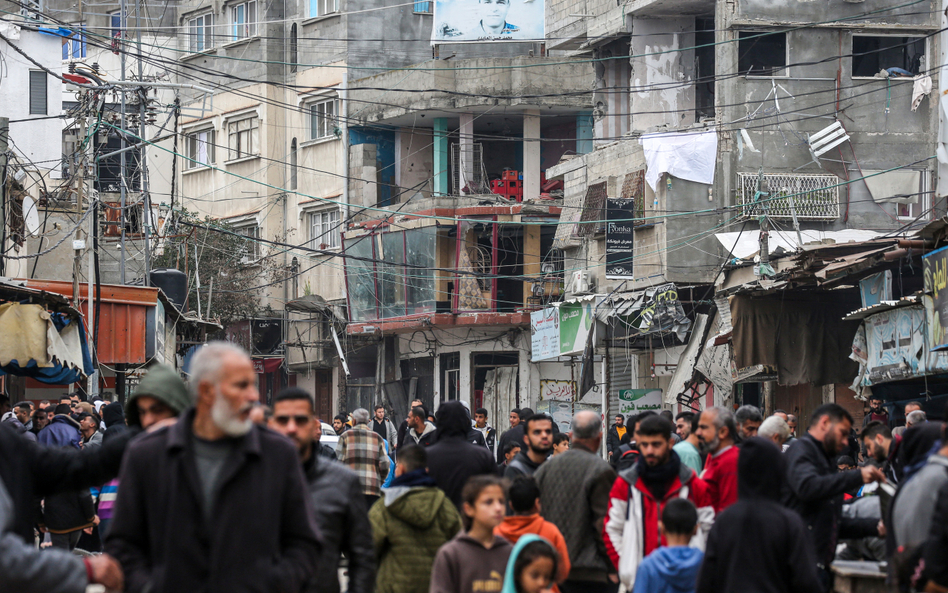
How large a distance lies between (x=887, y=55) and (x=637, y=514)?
25.5 m

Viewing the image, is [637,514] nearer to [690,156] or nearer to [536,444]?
[536,444]

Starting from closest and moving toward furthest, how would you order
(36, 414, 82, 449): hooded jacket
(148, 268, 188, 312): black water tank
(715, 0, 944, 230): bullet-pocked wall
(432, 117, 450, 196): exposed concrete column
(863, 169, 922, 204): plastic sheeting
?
(36, 414, 82, 449): hooded jacket, (148, 268, 188, 312): black water tank, (715, 0, 944, 230): bullet-pocked wall, (863, 169, 922, 204): plastic sheeting, (432, 117, 450, 196): exposed concrete column

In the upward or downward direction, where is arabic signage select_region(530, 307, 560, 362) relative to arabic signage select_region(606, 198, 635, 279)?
downward

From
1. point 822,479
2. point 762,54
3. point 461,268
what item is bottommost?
point 822,479

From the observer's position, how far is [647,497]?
7.29m

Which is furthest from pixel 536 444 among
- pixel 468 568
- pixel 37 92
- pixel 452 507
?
pixel 37 92

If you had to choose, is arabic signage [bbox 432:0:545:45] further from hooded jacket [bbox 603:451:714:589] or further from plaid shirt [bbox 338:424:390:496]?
hooded jacket [bbox 603:451:714:589]

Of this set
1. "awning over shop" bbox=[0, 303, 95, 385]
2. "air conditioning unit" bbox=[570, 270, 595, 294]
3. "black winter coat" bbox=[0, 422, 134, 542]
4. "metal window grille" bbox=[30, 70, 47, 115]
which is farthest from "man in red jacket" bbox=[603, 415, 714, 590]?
"metal window grille" bbox=[30, 70, 47, 115]

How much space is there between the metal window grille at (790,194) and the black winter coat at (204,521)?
25.2 m

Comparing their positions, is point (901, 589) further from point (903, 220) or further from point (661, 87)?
point (661, 87)

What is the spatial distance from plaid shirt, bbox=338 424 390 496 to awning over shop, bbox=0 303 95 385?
603 centimetres

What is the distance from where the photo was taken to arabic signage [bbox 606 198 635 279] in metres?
29.2

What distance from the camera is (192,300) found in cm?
4031

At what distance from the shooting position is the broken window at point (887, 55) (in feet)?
98.5
